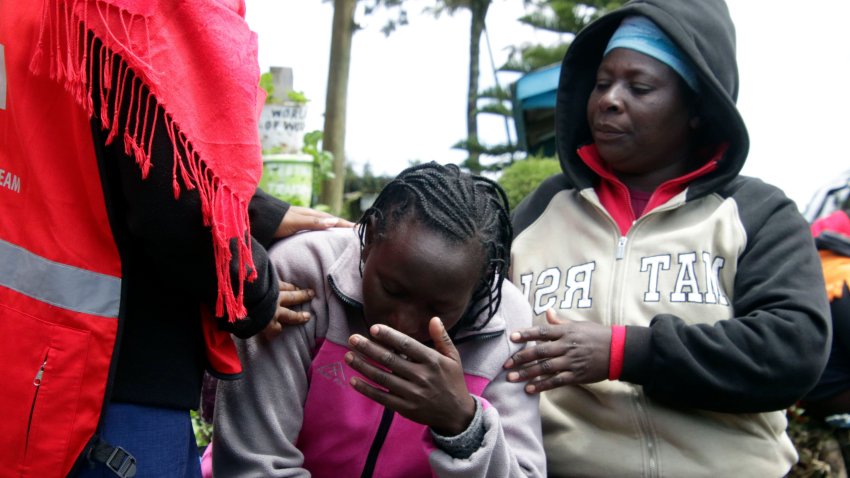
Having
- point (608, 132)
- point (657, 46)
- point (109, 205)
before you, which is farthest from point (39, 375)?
point (657, 46)

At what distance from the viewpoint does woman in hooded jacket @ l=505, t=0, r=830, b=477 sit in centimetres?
224

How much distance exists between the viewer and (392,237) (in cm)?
194

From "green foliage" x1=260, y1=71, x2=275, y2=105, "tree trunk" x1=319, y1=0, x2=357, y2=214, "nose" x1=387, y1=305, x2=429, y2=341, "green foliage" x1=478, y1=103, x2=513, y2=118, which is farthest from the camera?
"green foliage" x1=478, y1=103, x2=513, y2=118

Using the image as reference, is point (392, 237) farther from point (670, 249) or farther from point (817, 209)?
point (817, 209)

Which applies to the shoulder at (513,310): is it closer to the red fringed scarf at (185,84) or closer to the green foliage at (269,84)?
the red fringed scarf at (185,84)

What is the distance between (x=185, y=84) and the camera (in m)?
1.54

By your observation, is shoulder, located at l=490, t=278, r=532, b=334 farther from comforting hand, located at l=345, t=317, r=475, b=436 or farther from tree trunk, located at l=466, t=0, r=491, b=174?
tree trunk, located at l=466, t=0, r=491, b=174

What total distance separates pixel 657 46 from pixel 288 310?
1.40 metres

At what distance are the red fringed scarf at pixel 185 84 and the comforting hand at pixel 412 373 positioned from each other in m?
0.28

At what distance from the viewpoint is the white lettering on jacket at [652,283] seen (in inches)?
93.5

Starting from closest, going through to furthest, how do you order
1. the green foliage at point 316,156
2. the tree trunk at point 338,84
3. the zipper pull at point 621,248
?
1. the zipper pull at point 621,248
2. the green foliage at point 316,156
3. the tree trunk at point 338,84

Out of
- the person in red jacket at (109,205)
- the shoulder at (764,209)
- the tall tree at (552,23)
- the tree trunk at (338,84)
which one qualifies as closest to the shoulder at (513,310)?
the shoulder at (764,209)

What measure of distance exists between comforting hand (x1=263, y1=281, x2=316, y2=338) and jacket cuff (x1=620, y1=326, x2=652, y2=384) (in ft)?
2.78

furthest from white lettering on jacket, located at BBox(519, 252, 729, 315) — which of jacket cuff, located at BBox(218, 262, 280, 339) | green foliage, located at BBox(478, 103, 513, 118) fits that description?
green foliage, located at BBox(478, 103, 513, 118)
